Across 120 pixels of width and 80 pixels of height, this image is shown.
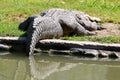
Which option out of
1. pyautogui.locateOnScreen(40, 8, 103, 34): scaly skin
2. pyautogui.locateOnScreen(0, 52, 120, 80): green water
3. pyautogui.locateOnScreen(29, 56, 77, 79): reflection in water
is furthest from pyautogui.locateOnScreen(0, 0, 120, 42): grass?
pyautogui.locateOnScreen(29, 56, 77, 79): reflection in water

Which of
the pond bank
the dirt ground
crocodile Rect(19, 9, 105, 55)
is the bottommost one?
the dirt ground

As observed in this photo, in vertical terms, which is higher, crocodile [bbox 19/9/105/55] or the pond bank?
crocodile [bbox 19/9/105/55]

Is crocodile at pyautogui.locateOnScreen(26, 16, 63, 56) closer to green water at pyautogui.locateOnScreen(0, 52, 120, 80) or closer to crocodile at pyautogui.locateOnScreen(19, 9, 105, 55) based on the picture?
crocodile at pyautogui.locateOnScreen(19, 9, 105, 55)

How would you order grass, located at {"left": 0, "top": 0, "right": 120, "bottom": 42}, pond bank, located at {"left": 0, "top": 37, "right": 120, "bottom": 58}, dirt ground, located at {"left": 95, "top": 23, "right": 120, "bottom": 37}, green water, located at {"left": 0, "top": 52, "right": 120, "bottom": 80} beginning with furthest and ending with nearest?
grass, located at {"left": 0, "top": 0, "right": 120, "bottom": 42}
dirt ground, located at {"left": 95, "top": 23, "right": 120, "bottom": 37}
pond bank, located at {"left": 0, "top": 37, "right": 120, "bottom": 58}
green water, located at {"left": 0, "top": 52, "right": 120, "bottom": 80}

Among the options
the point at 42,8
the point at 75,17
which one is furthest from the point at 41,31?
the point at 42,8

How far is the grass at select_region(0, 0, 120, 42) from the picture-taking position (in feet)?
36.1

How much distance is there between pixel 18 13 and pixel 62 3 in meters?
2.17

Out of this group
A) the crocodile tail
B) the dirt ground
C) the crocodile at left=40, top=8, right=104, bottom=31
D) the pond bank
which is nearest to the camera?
the crocodile tail

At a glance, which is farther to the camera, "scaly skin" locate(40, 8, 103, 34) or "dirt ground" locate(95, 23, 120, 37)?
"dirt ground" locate(95, 23, 120, 37)

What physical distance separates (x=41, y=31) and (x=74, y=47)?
801 millimetres

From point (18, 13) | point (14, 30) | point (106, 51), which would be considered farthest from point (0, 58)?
point (18, 13)

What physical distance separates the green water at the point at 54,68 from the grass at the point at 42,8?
131 cm

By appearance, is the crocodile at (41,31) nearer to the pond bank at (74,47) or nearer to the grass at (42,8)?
the pond bank at (74,47)

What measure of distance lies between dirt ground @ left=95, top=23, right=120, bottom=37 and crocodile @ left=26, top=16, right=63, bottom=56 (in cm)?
112
